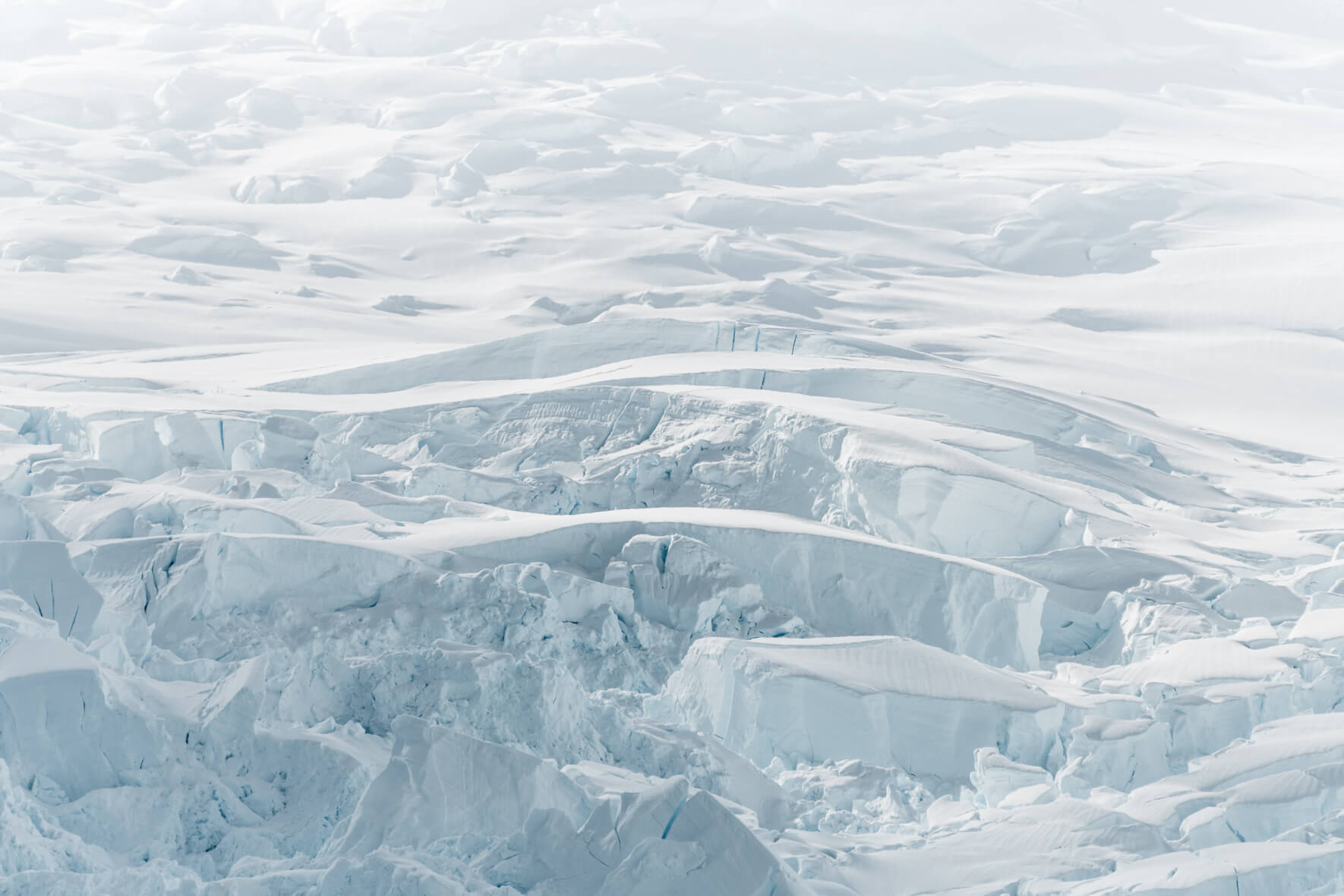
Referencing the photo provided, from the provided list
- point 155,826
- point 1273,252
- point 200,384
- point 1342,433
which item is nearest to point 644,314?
point 200,384

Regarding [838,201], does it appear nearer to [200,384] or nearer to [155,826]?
[200,384]

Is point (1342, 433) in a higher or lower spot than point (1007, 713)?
lower

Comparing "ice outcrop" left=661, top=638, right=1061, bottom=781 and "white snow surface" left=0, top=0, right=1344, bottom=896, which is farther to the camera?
"ice outcrop" left=661, top=638, right=1061, bottom=781

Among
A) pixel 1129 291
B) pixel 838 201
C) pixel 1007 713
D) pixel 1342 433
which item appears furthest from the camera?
pixel 838 201

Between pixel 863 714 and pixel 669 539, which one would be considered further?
pixel 669 539

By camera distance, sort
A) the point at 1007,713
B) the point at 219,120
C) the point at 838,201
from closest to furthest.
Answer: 1. the point at 1007,713
2. the point at 838,201
3. the point at 219,120

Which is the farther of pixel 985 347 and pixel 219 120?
pixel 219 120

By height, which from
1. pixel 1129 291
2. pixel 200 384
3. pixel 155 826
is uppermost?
pixel 155 826

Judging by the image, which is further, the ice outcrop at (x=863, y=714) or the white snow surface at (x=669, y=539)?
the ice outcrop at (x=863, y=714)
